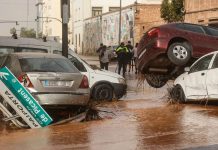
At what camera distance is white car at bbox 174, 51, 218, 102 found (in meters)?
14.0

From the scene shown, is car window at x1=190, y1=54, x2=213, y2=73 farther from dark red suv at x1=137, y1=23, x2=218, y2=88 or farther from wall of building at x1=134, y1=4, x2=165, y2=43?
wall of building at x1=134, y1=4, x2=165, y2=43

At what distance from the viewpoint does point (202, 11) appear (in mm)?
36469

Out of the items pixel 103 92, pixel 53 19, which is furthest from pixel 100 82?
pixel 53 19

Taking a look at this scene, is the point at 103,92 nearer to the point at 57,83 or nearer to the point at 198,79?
the point at 198,79

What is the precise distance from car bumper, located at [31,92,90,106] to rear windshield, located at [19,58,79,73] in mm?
626

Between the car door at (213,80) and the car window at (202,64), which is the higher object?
the car window at (202,64)

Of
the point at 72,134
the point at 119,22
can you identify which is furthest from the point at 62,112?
the point at 119,22

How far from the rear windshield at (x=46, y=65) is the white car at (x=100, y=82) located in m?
3.33

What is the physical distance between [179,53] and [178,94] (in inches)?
51.3

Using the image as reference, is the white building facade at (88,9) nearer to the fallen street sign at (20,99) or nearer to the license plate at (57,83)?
the license plate at (57,83)

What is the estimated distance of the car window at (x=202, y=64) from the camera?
1455 centimetres

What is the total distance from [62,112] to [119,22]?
46550 mm

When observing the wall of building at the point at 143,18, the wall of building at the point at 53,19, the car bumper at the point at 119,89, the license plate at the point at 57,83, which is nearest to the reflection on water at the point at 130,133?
the license plate at the point at 57,83

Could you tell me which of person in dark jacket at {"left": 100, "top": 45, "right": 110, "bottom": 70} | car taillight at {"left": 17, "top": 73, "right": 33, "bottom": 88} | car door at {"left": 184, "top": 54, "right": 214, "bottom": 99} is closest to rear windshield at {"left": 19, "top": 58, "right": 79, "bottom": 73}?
car taillight at {"left": 17, "top": 73, "right": 33, "bottom": 88}
